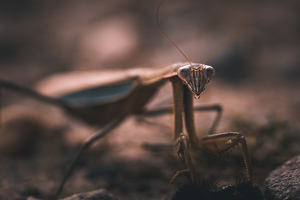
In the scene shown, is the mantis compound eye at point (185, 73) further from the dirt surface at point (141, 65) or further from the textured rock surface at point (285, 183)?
the textured rock surface at point (285, 183)

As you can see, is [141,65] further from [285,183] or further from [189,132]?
[285,183]

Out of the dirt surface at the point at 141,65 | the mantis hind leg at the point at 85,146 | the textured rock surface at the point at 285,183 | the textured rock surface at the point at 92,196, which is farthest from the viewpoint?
the dirt surface at the point at 141,65

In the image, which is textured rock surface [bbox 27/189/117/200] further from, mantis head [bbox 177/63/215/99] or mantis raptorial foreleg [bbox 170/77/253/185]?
mantis head [bbox 177/63/215/99]

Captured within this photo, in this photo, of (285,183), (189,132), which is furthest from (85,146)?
(285,183)

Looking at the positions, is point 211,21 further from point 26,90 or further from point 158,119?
point 26,90

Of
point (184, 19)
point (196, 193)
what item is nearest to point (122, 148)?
point (196, 193)

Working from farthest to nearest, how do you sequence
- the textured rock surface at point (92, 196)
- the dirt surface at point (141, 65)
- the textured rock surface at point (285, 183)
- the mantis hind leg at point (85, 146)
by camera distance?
the dirt surface at point (141, 65), the mantis hind leg at point (85, 146), the textured rock surface at point (92, 196), the textured rock surface at point (285, 183)

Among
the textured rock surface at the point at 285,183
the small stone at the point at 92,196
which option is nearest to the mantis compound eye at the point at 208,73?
the textured rock surface at the point at 285,183
